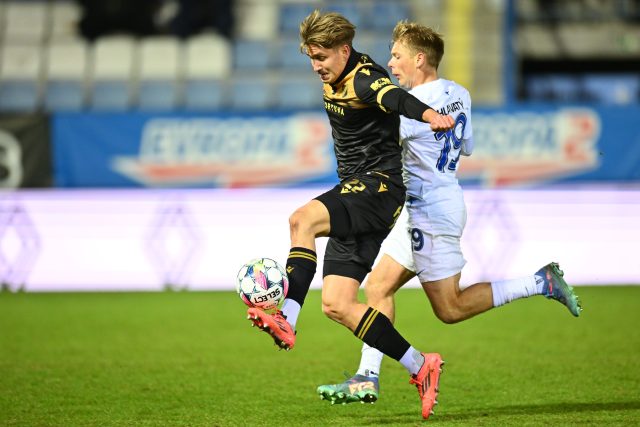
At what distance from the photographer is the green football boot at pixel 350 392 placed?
528 cm

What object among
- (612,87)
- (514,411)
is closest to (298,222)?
(514,411)

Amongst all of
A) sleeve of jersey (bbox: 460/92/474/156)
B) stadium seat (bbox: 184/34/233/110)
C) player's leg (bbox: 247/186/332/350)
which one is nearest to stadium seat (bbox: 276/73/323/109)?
stadium seat (bbox: 184/34/233/110)

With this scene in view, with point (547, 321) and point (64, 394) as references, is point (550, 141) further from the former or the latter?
point (64, 394)

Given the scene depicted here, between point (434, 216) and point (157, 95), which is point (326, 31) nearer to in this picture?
point (434, 216)

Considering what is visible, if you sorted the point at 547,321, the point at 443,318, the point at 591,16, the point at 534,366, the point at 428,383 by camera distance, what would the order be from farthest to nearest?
the point at 591,16 → the point at 547,321 → the point at 534,366 → the point at 443,318 → the point at 428,383

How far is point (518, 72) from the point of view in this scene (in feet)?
70.9

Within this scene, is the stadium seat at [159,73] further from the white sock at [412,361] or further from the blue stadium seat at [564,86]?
the white sock at [412,361]

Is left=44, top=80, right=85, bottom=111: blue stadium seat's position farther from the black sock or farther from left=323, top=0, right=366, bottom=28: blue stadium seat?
the black sock

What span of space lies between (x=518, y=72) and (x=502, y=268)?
9530 mm

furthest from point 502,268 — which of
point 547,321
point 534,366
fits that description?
point 534,366

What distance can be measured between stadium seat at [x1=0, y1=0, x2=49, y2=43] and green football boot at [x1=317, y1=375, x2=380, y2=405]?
50.0ft

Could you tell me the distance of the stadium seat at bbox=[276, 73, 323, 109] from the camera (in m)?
18.2

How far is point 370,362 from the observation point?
225 inches

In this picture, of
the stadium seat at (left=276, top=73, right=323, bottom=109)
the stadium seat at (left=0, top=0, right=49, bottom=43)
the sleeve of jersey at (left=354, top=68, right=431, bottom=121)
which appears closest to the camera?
the sleeve of jersey at (left=354, top=68, right=431, bottom=121)
